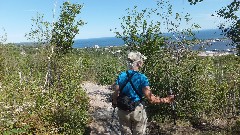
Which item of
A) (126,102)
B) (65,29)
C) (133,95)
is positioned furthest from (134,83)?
(65,29)

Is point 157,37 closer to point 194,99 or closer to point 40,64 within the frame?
point 194,99

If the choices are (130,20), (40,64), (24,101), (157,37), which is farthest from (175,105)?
(40,64)

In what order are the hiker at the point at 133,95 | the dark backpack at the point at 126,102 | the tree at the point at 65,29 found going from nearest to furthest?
the hiker at the point at 133,95 → the dark backpack at the point at 126,102 → the tree at the point at 65,29

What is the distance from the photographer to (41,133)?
10.1 meters

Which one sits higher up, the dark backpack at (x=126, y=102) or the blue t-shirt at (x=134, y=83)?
the blue t-shirt at (x=134, y=83)

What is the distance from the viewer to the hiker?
583 centimetres

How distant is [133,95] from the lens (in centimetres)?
601

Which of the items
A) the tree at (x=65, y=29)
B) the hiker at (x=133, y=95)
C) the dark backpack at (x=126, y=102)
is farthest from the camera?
the tree at (x=65, y=29)

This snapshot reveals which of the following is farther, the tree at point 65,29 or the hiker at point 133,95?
the tree at point 65,29

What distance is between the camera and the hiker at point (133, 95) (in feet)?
19.1

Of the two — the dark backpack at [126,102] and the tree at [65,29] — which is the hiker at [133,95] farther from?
the tree at [65,29]

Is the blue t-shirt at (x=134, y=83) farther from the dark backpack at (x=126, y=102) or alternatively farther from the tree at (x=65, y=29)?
the tree at (x=65, y=29)

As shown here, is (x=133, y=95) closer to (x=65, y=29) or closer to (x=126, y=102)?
(x=126, y=102)

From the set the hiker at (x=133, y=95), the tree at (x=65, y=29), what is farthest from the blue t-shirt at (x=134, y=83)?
the tree at (x=65, y=29)
